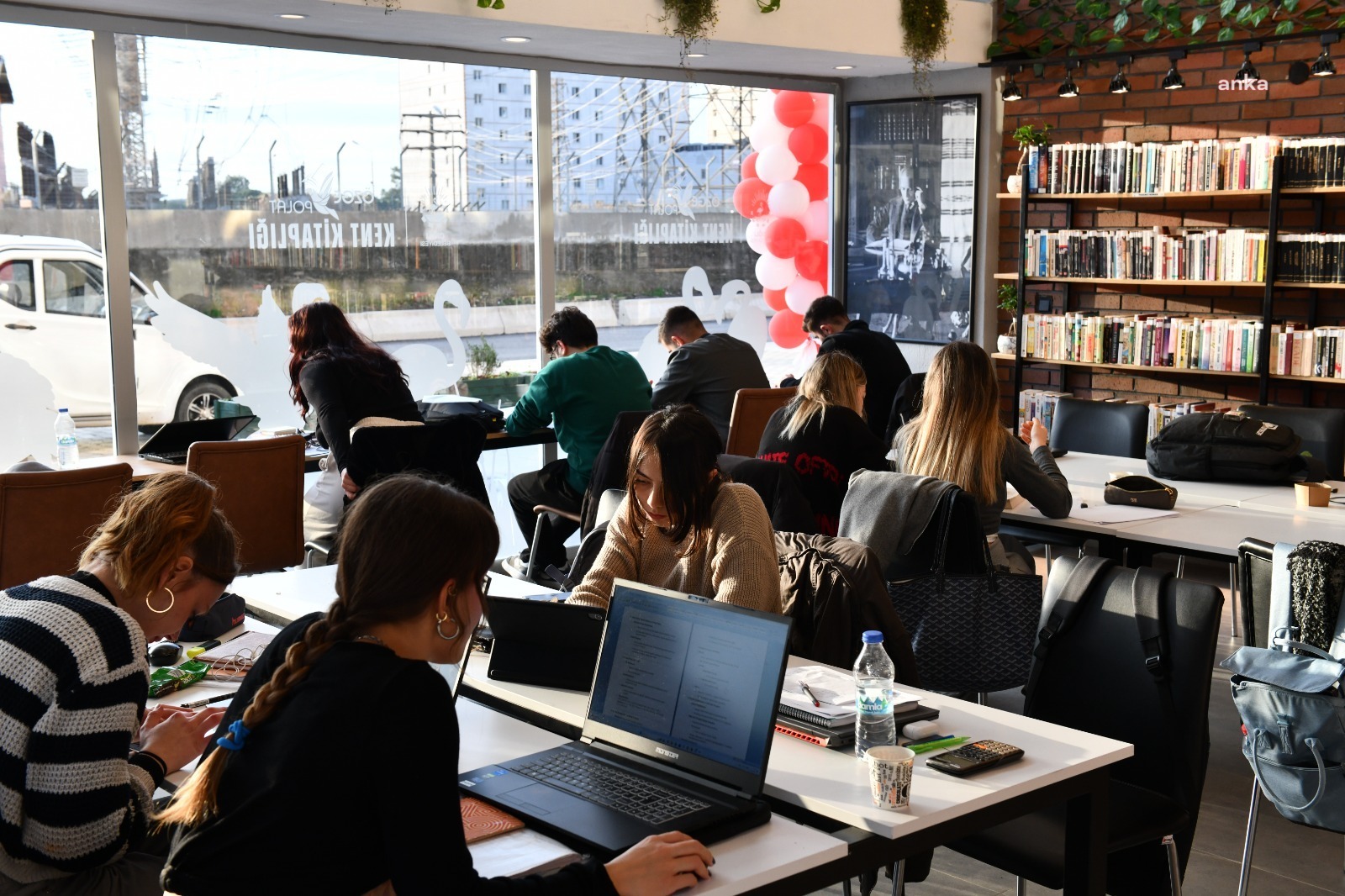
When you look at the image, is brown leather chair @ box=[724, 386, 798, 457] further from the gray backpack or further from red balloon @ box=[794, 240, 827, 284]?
the gray backpack

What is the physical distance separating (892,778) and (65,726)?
1221 mm

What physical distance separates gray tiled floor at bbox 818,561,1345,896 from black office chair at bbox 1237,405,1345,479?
1718 millimetres

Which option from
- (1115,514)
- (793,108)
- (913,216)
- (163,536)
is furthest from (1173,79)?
(163,536)

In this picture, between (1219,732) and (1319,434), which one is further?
(1319,434)

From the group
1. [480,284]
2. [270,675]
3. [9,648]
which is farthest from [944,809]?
[480,284]

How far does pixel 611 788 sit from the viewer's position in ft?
6.77

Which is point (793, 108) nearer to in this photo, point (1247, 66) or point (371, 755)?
point (1247, 66)

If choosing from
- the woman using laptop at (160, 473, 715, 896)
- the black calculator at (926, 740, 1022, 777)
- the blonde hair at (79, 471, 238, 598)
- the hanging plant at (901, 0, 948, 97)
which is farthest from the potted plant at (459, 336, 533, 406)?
the woman using laptop at (160, 473, 715, 896)

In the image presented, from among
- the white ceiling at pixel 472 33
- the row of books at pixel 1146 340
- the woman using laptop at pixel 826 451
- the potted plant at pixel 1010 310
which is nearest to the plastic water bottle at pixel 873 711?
the woman using laptop at pixel 826 451

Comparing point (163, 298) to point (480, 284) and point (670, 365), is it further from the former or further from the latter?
point (670, 365)

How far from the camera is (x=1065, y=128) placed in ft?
24.0

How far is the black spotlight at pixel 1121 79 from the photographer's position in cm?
657

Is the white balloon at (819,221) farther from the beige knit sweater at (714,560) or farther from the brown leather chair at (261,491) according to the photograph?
the beige knit sweater at (714,560)

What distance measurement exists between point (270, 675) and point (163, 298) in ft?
13.9
